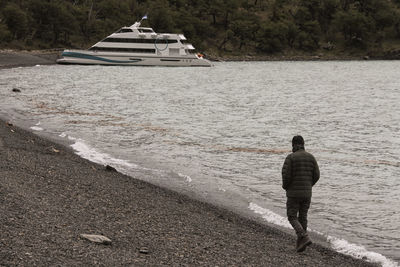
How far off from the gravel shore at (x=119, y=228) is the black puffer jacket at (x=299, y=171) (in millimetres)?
1287

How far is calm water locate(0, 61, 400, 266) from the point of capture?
46.7ft

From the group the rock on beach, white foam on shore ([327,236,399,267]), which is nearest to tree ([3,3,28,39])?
the rock on beach

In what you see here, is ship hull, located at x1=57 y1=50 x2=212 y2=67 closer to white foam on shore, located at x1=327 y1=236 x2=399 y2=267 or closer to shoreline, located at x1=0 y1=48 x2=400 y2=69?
shoreline, located at x1=0 y1=48 x2=400 y2=69

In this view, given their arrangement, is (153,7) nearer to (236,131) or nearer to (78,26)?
(78,26)

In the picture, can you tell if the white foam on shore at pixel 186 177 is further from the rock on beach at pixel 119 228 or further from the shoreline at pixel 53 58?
the shoreline at pixel 53 58

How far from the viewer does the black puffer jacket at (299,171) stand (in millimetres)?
9320

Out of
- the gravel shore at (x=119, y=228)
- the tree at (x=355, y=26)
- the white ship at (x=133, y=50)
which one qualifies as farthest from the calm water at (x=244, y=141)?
the tree at (x=355, y=26)

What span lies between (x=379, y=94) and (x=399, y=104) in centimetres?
1152

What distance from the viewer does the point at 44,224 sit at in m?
9.02

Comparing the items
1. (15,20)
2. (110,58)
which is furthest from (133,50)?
(15,20)

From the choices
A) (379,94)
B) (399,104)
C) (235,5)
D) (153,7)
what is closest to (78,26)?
(153,7)

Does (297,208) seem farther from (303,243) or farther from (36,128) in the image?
(36,128)

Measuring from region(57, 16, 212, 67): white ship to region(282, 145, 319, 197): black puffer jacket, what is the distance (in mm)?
82400

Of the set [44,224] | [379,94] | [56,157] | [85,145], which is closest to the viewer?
[44,224]
